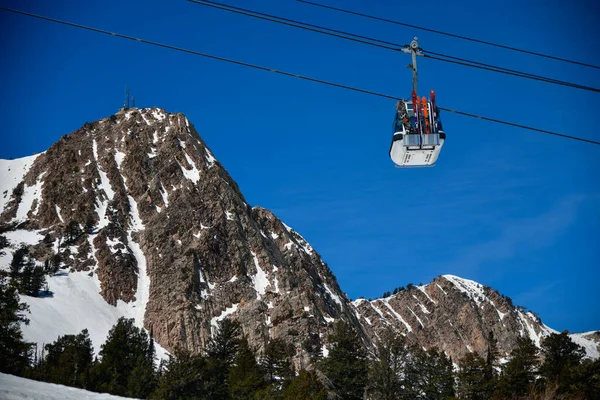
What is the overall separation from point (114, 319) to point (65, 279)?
13738 millimetres

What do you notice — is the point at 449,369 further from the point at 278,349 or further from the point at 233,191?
the point at 233,191

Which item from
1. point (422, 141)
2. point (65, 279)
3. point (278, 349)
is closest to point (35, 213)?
point (65, 279)

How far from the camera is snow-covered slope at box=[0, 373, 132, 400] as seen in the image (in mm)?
19422

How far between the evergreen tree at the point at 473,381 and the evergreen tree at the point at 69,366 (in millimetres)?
32680

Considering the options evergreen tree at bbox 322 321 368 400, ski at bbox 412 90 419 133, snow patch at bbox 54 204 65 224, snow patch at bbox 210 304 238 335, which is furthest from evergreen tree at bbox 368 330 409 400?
snow patch at bbox 54 204 65 224

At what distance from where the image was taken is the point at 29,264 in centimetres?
12469

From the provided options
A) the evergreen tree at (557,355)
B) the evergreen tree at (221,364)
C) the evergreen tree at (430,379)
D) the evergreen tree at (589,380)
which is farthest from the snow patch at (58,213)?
the evergreen tree at (589,380)

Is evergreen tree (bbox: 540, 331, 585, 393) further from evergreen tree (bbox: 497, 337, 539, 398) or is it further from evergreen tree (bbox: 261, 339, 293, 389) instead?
evergreen tree (bbox: 261, 339, 293, 389)

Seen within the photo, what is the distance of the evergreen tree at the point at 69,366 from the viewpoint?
57.1 meters

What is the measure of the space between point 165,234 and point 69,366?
272 feet

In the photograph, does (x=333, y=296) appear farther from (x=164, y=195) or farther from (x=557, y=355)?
(x=557, y=355)

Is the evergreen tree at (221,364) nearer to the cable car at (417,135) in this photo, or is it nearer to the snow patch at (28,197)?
the cable car at (417,135)

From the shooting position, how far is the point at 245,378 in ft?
193

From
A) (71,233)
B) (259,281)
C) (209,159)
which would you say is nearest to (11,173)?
(71,233)
